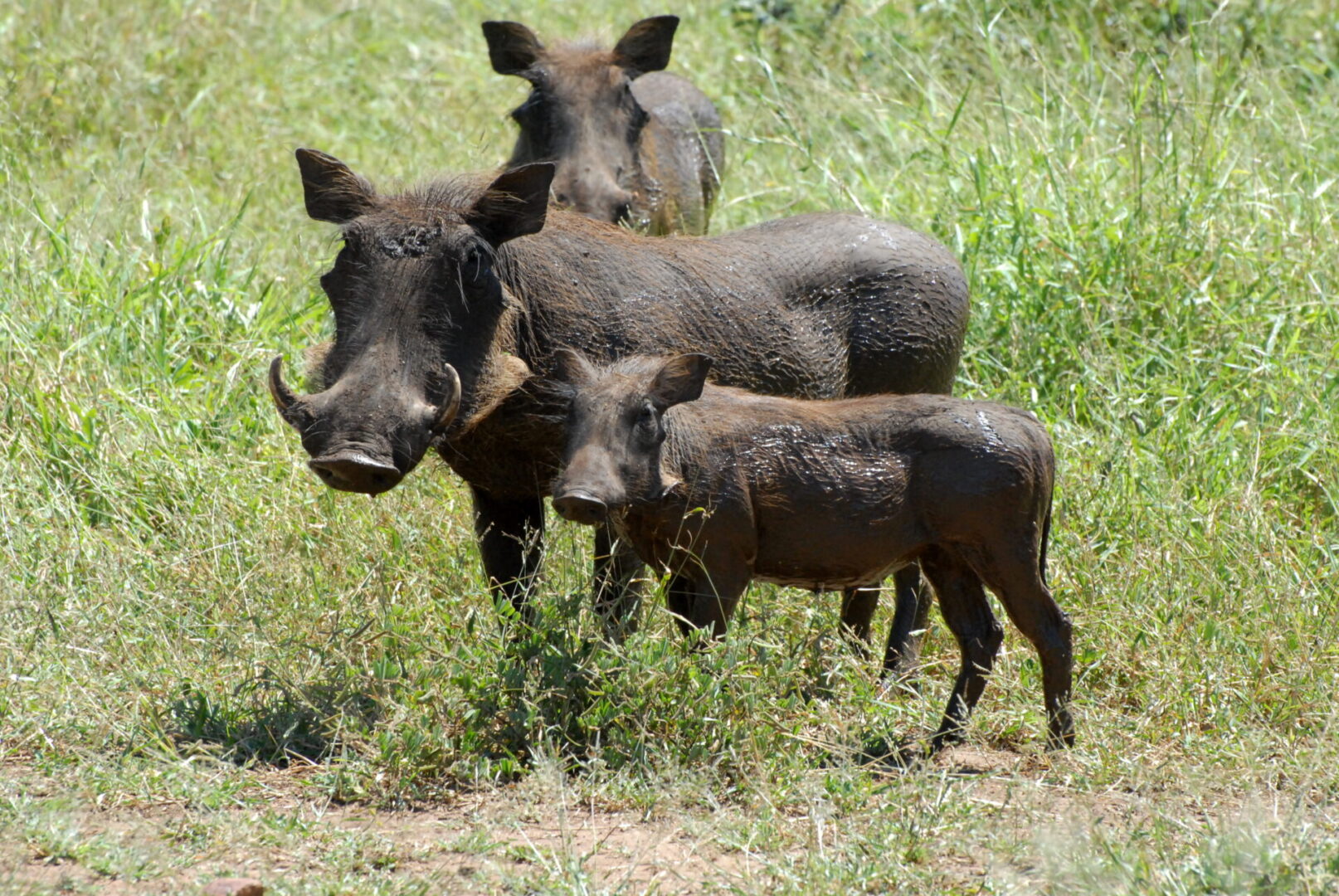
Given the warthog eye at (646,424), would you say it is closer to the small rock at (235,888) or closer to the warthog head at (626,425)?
the warthog head at (626,425)

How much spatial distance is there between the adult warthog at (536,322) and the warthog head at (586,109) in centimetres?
120

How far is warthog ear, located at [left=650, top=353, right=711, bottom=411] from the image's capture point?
398 centimetres

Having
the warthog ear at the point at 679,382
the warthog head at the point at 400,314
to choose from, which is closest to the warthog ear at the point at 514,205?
the warthog head at the point at 400,314

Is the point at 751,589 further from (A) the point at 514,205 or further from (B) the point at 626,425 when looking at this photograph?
(A) the point at 514,205

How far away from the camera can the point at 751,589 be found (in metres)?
5.16

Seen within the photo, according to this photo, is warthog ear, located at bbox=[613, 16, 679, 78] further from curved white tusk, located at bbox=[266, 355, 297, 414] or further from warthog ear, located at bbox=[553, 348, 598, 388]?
curved white tusk, located at bbox=[266, 355, 297, 414]

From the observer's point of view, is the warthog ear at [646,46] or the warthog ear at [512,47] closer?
the warthog ear at [512,47]

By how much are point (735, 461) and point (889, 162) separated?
159 inches

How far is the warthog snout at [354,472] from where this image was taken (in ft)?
12.2

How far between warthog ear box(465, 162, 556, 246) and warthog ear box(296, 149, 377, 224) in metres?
0.29

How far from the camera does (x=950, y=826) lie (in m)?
3.67

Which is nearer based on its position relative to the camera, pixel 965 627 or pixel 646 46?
pixel 965 627

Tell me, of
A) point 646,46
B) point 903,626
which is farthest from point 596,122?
point 903,626

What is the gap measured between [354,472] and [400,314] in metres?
0.46
